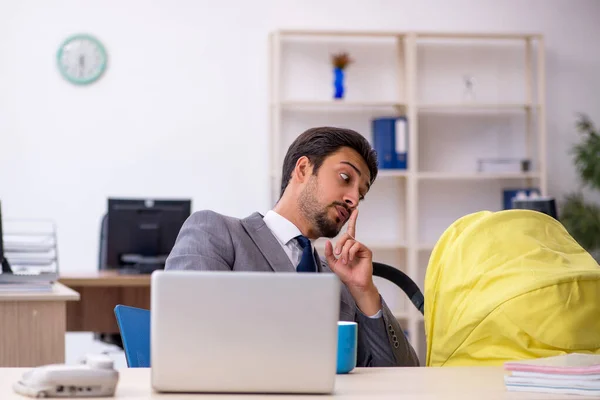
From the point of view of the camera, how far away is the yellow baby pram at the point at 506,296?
2.03 metres

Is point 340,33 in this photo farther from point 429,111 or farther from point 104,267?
point 104,267

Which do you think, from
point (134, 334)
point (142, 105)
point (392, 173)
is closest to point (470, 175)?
point (392, 173)

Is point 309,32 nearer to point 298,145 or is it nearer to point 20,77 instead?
point 20,77

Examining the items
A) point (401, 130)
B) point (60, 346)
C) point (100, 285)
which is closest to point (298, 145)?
point (60, 346)

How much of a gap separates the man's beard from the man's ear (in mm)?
35

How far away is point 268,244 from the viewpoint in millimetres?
2287

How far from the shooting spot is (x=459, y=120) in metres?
6.09

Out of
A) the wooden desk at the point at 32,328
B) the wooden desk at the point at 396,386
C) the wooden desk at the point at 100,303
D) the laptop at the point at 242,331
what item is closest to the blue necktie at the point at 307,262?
the wooden desk at the point at 396,386

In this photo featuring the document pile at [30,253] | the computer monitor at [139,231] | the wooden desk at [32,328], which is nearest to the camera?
the wooden desk at [32,328]

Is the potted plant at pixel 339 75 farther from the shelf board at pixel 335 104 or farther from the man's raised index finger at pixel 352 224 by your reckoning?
the man's raised index finger at pixel 352 224

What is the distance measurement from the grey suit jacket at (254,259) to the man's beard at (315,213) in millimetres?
137

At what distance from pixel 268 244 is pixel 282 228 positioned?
119 millimetres

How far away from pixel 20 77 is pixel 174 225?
1.72 meters

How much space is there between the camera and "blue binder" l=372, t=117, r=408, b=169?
18.6ft
